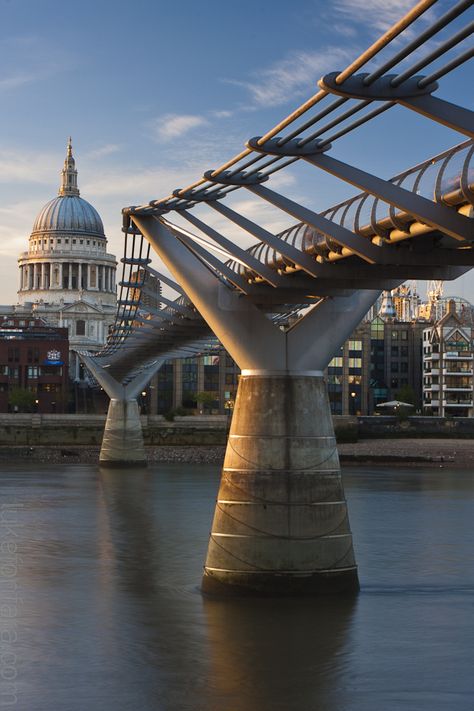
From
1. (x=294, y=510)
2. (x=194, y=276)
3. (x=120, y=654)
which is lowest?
(x=120, y=654)

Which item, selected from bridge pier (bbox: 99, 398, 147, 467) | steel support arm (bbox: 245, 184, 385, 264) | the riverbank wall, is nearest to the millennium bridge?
steel support arm (bbox: 245, 184, 385, 264)

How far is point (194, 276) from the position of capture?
30.7 meters

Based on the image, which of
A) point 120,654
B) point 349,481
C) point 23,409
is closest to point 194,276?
point 120,654

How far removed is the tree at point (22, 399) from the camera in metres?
132

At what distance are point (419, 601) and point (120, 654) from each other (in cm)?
861

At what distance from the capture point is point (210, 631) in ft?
84.9

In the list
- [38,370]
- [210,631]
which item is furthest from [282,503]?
[38,370]

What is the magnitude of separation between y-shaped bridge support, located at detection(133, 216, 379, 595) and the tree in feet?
346

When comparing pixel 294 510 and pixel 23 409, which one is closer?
pixel 294 510

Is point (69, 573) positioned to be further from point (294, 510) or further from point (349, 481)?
point (349, 481)

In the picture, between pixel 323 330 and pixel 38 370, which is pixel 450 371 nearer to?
pixel 38 370

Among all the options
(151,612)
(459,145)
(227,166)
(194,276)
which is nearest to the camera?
(459,145)

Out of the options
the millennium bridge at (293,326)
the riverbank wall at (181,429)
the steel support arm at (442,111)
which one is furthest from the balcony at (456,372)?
the steel support arm at (442,111)

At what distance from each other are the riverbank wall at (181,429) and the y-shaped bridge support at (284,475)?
83.2 meters
